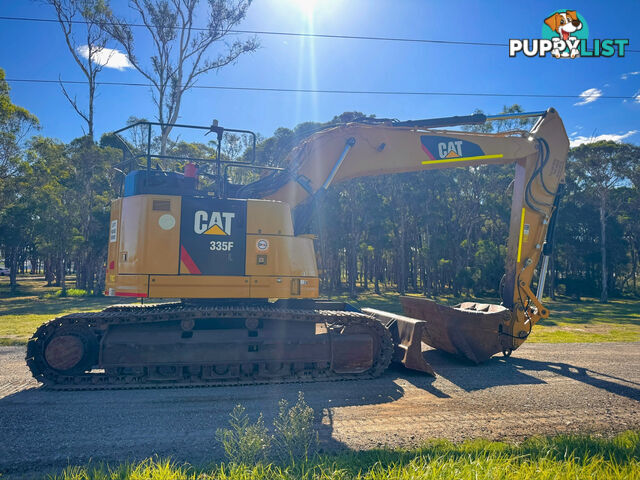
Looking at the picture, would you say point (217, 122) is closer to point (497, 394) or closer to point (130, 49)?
point (497, 394)

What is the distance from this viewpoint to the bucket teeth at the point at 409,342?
23.4ft

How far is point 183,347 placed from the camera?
6.39 m

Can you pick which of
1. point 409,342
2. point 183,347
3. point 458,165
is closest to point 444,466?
point 409,342

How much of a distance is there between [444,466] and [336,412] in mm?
2146

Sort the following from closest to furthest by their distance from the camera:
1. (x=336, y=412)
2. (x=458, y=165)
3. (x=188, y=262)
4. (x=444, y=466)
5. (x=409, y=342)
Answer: (x=444, y=466), (x=336, y=412), (x=188, y=262), (x=409, y=342), (x=458, y=165)

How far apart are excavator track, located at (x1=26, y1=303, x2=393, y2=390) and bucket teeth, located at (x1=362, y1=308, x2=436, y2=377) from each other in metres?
0.48

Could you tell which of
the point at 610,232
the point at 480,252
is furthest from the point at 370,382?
the point at 610,232

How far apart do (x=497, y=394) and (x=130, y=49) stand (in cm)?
2526

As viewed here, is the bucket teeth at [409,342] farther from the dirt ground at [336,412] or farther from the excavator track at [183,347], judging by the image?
the excavator track at [183,347]

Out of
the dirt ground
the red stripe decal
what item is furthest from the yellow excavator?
the dirt ground

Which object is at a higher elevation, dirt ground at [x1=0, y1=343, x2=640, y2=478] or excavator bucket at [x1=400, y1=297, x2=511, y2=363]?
excavator bucket at [x1=400, y1=297, x2=511, y2=363]

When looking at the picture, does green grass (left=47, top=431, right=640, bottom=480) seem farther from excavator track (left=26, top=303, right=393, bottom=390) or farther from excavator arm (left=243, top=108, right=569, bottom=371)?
excavator arm (left=243, top=108, right=569, bottom=371)

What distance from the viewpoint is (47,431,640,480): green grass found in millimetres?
3293

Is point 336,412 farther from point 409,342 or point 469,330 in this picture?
point 469,330
